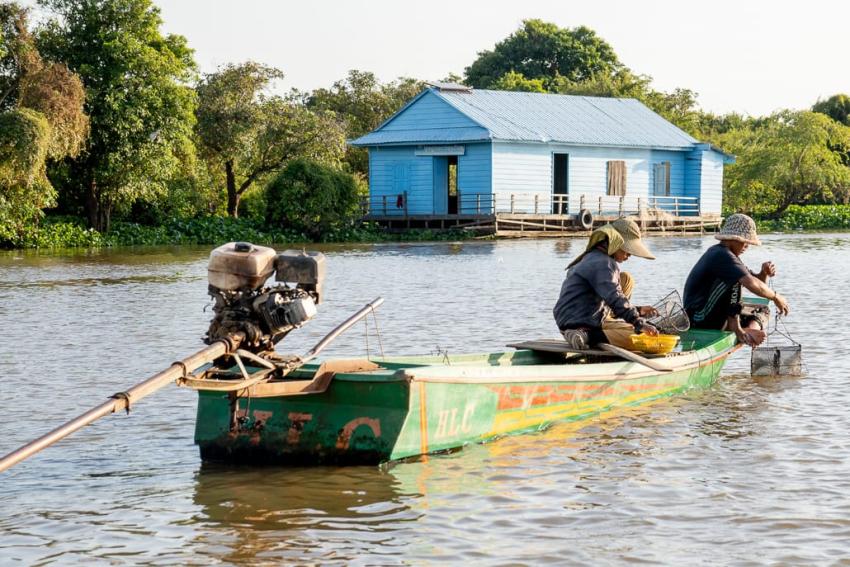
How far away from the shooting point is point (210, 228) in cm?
3928

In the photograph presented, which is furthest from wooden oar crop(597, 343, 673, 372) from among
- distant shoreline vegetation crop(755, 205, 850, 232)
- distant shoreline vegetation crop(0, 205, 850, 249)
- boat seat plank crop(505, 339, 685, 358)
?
distant shoreline vegetation crop(755, 205, 850, 232)

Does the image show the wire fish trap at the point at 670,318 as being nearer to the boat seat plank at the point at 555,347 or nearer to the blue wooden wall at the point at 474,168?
the boat seat plank at the point at 555,347

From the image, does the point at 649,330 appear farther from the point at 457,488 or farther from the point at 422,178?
the point at 422,178

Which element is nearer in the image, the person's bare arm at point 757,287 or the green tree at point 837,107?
the person's bare arm at point 757,287

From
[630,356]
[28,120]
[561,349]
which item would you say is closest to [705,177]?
[28,120]

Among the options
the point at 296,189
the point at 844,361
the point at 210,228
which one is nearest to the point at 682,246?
the point at 296,189

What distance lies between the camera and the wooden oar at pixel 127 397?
19.2 ft

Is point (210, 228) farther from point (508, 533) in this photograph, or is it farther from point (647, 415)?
point (508, 533)

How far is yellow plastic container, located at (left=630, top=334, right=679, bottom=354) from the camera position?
10227 millimetres

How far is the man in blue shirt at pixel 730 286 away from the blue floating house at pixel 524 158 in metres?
26.8

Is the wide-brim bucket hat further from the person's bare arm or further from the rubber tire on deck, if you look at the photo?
the rubber tire on deck

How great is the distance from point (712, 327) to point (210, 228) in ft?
94.9

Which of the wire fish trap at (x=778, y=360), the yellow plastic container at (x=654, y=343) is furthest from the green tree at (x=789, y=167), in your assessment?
the yellow plastic container at (x=654, y=343)

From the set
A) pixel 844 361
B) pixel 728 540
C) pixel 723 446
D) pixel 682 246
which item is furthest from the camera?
pixel 682 246
